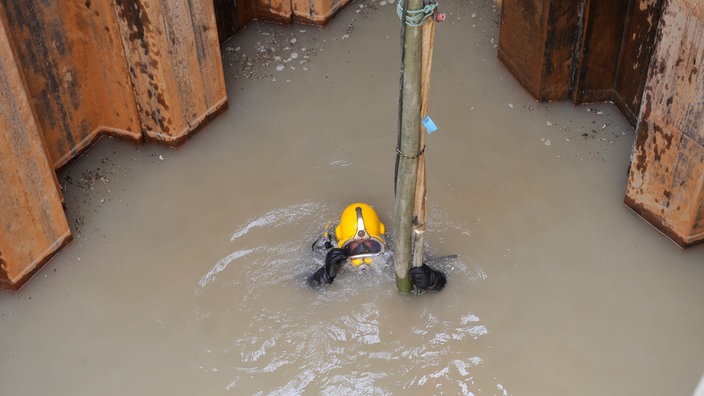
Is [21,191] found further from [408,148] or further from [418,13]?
[418,13]

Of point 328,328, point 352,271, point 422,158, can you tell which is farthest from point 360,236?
point 422,158

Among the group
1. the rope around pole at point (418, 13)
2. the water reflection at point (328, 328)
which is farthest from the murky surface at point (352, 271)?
the rope around pole at point (418, 13)

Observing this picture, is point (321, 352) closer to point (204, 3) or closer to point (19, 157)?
point (19, 157)

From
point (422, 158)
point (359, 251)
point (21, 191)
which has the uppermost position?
point (422, 158)

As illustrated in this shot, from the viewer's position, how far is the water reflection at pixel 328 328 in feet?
18.0

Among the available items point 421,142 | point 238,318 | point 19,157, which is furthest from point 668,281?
point 19,157

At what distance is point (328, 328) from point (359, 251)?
0.53 meters

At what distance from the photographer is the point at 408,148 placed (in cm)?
500

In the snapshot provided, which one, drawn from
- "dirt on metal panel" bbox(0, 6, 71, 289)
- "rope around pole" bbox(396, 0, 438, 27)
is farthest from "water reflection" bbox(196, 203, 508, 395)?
"rope around pole" bbox(396, 0, 438, 27)

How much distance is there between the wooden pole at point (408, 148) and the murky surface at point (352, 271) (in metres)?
0.48

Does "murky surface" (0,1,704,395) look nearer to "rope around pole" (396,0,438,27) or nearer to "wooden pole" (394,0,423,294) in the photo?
"wooden pole" (394,0,423,294)

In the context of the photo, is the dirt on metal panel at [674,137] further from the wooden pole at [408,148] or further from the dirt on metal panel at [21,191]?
the dirt on metal panel at [21,191]

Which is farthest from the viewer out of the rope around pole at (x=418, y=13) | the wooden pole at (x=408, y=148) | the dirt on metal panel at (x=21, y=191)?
the dirt on metal panel at (x=21, y=191)

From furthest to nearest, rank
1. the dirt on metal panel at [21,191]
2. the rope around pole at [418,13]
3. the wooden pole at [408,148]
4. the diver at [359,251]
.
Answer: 1. the diver at [359,251]
2. the dirt on metal panel at [21,191]
3. the wooden pole at [408,148]
4. the rope around pole at [418,13]
